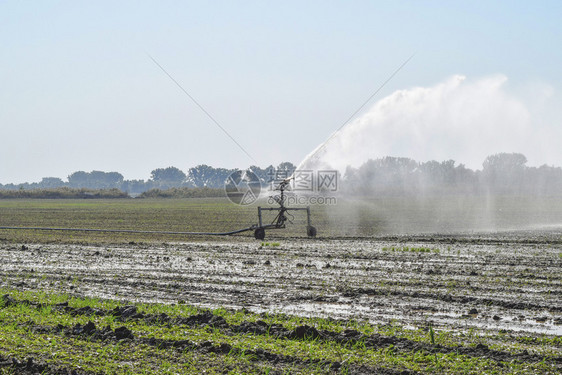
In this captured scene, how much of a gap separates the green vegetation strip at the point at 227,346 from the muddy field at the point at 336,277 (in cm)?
141

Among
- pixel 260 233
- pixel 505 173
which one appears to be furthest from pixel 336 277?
pixel 505 173

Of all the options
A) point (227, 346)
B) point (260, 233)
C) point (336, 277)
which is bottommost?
point (227, 346)

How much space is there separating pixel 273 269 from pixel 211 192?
11478 centimetres

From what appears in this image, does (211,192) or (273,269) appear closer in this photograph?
(273,269)

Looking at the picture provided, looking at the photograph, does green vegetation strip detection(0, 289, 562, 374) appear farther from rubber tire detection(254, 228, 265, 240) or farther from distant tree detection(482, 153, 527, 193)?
distant tree detection(482, 153, 527, 193)

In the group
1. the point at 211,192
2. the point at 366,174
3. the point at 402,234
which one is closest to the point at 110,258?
the point at 402,234

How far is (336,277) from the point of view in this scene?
16234mm

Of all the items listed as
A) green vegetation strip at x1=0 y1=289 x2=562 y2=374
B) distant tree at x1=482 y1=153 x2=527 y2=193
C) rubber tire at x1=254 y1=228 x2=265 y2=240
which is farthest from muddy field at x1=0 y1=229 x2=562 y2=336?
distant tree at x1=482 y1=153 x2=527 y2=193

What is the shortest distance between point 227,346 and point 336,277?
25.1ft

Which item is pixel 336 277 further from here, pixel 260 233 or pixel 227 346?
pixel 260 233

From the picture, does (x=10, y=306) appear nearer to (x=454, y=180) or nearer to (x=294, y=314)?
(x=294, y=314)

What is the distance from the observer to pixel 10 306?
12039 millimetres

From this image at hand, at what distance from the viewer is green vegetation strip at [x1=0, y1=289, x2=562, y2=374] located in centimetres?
814

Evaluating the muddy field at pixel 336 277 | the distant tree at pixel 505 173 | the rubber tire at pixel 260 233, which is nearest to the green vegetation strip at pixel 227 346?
the muddy field at pixel 336 277
